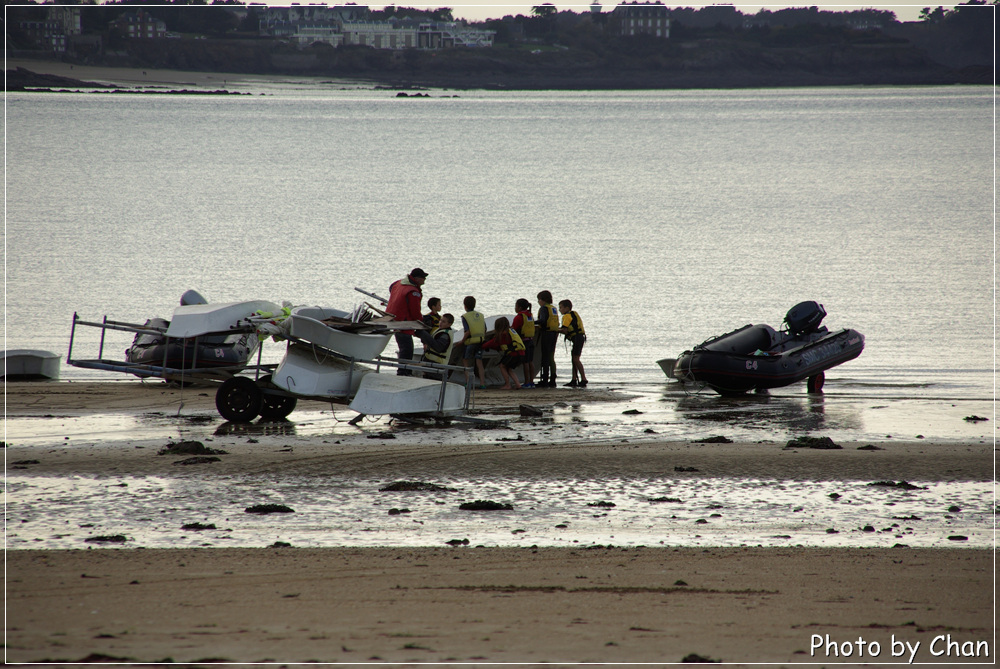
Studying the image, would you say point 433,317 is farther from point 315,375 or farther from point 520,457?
point 520,457

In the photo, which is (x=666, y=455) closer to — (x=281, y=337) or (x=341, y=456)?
(x=341, y=456)

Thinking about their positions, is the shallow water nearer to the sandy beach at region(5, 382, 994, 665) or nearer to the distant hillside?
the sandy beach at region(5, 382, 994, 665)

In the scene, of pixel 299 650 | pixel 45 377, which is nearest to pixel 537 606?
pixel 299 650

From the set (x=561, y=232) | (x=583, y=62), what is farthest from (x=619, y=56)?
(x=561, y=232)

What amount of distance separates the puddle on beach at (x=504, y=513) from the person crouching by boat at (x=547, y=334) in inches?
240

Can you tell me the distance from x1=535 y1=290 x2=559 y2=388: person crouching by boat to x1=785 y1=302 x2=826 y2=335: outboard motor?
12.6 feet

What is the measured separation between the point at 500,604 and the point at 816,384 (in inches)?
415

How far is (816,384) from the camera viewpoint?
15.2m

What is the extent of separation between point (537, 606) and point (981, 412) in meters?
10.1

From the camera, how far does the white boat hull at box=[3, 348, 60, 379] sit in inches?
615

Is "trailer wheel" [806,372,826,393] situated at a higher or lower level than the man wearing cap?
lower

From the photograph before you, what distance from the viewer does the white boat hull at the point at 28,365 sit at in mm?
15625

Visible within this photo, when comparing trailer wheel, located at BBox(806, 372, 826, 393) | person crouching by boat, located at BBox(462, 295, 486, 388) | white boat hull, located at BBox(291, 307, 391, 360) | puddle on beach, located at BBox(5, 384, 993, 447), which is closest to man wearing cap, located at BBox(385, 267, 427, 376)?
white boat hull, located at BBox(291, 307, 391, 360)

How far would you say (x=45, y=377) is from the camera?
626 inches
